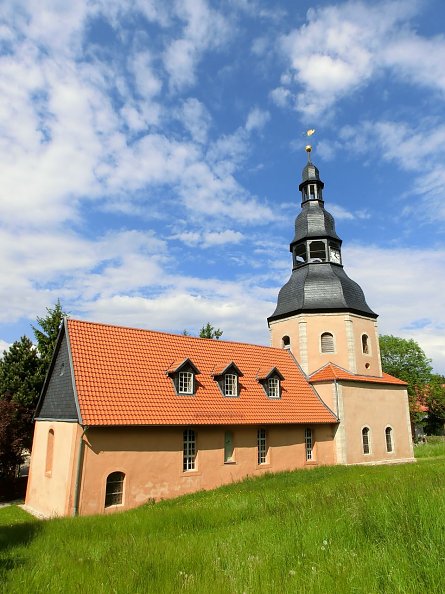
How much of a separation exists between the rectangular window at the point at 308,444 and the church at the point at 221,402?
55 mm

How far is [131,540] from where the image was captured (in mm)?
8188

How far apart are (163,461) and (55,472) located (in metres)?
4.50

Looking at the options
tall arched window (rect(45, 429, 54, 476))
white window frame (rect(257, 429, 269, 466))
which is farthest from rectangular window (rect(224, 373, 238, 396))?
tall arched window (rect(45, 429, 54, 476))

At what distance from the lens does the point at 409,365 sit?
56.1 metres

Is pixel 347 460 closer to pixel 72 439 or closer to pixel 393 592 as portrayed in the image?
pixel 72 439

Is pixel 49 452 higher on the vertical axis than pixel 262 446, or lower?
lower

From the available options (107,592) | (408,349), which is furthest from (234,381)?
(408,349)

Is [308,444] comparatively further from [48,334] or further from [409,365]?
[409,365]

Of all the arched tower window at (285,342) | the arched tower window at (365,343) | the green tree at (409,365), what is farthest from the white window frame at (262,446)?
the green tree at (409,365)

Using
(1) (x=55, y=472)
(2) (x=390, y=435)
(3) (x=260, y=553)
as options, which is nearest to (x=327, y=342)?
(2) (x=390, y=435)

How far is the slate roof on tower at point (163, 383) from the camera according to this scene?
17.8 metres

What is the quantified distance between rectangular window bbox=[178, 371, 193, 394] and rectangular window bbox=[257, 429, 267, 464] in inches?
183

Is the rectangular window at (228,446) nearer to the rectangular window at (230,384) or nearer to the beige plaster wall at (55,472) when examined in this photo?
the rectangular window at (230,384)

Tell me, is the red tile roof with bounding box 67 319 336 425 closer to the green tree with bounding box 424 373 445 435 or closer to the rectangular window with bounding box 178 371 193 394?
the rectangular window with bounding box 178 371 193 394
